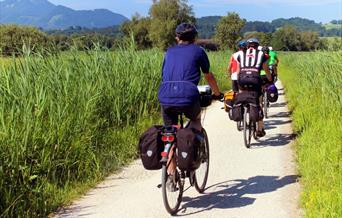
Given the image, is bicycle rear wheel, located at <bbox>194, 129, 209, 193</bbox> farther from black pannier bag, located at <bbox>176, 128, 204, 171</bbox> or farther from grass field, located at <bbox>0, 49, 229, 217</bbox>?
grass field, located at <bbox>0, 49, 229, 217</bbox>

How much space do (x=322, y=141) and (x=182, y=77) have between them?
324 centimetres

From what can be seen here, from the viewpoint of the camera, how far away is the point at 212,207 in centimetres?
537

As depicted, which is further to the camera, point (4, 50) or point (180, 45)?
point (4, 50)

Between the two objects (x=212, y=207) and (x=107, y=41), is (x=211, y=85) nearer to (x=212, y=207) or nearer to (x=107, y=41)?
(x=212, y=207)

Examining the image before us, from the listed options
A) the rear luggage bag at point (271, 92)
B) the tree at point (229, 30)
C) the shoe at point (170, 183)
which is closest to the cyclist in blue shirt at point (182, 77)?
the shoe at point (170, 183)

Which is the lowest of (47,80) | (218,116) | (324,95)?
(218,116)

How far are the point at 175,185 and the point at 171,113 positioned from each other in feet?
2.58

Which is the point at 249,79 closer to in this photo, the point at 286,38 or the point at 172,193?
the point at 172,193

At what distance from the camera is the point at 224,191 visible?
5988mm

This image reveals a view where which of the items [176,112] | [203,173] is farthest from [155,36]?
[176,112]

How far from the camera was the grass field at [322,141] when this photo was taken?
4.90 m

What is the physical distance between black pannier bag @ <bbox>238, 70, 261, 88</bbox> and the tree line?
1.32 metres

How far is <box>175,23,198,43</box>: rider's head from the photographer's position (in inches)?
201

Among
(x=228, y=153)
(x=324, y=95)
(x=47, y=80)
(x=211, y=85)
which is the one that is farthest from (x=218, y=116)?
(x=211, y=85)
